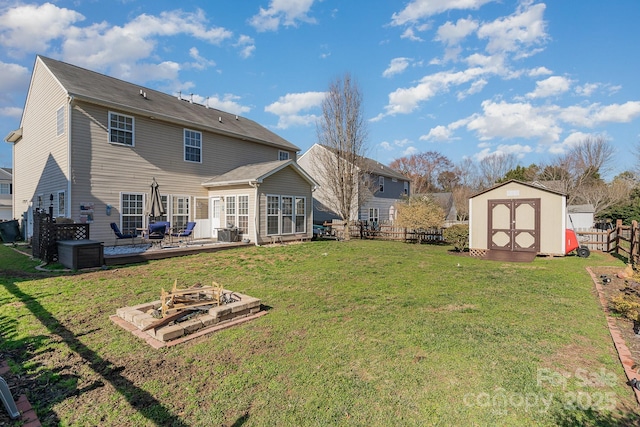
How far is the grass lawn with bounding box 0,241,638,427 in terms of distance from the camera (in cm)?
277

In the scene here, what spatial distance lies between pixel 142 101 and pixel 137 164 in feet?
10.4

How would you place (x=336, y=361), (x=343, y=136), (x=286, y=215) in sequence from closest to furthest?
(x=336, y=361) < (x=286, y=215) < (x=343, y=136)

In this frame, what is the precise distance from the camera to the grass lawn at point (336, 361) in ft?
9.08

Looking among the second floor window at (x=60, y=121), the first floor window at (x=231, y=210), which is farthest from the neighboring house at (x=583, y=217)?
the second floor window at (x=60, y=121)

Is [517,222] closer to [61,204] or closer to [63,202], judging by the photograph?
[63,202]

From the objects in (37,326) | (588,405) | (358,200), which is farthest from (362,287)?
(358,200)

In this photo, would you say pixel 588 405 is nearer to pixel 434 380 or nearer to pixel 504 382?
pixel 504 382

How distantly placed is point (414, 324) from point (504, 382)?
5.48 ft

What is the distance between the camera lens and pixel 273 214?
14.8m

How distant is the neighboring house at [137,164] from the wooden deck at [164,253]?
1.47m

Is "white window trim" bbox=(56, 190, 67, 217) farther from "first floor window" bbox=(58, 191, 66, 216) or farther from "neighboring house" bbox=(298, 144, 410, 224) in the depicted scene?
"neighboring house" bbox=(298, 144, 410, 224)

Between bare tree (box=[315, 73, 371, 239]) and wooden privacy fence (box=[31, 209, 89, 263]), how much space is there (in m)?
13.4

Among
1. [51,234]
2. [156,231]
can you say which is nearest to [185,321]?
[51,234]

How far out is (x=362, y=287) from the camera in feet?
23.7
